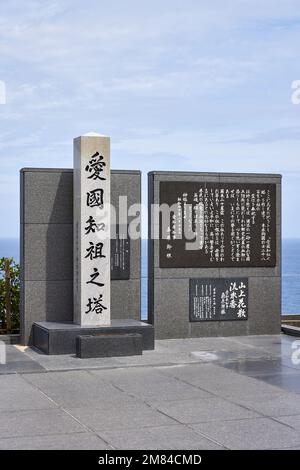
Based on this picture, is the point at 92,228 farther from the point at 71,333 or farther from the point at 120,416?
the point at 120,416

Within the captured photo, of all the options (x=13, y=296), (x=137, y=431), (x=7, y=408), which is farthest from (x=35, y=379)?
(x=13, y=296)

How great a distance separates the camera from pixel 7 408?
830 centimetres

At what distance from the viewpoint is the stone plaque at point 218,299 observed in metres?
13.7

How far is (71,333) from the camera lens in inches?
469

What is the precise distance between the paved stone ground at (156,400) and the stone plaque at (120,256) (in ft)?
4.92

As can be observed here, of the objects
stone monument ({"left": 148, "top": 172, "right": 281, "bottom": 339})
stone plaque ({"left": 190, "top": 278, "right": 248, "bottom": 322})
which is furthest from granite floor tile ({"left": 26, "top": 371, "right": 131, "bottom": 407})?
stone plaque ({"left": 190, "top": 278, "right": 248, "bottom": 322})

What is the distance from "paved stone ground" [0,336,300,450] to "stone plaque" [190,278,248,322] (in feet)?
3.63

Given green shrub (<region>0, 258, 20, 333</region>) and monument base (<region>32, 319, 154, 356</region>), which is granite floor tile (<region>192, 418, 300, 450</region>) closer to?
monument base (<region>32, 319, 154, 356</region>)

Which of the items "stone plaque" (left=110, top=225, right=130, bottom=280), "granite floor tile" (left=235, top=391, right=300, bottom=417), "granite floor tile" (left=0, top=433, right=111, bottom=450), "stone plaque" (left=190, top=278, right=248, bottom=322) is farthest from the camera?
"stone plaque" (left=190, top=278, right=248, bottom=322)

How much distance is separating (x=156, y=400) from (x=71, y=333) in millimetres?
3473

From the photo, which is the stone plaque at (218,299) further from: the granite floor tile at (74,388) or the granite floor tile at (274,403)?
the granite floor tile at (274,403)

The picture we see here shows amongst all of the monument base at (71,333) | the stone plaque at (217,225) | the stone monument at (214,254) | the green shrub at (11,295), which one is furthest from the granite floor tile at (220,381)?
the green shrub at (11,295)

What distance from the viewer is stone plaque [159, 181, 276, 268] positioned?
13.5 meters

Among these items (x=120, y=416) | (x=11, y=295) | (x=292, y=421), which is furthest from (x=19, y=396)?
(x=11, y=295)
